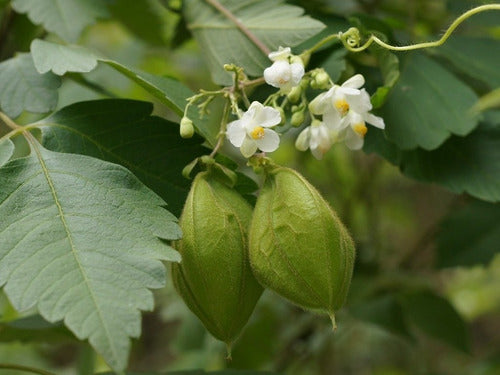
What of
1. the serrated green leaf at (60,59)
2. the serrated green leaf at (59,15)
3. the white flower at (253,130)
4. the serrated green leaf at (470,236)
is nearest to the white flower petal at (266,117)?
the white flower at (253,130)

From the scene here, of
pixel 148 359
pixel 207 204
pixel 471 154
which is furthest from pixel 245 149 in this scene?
pixel 148 359

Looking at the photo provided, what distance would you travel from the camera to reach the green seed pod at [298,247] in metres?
0.94

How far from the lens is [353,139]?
112 centimetres

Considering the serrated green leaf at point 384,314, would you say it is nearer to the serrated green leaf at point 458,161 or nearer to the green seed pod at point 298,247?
the serrated green leaf at point 458,161

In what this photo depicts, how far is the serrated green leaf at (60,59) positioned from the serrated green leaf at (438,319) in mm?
1130

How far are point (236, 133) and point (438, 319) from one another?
1.09 m

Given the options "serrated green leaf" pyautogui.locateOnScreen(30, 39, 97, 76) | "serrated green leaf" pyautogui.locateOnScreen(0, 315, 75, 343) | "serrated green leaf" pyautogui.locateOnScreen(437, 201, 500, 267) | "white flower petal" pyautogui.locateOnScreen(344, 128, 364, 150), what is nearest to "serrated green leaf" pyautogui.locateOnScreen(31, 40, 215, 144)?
"serrated green leaf" pyautogui.locateOnScreen(30, 39, 97, 76)

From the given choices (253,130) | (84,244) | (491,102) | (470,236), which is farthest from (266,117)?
(470,236)

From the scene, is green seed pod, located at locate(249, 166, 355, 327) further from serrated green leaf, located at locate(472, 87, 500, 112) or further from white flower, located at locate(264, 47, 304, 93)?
serrated green leaf, located at locate(472, 87, 500, 112)

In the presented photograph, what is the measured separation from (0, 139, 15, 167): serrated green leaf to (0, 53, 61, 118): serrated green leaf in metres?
0.13

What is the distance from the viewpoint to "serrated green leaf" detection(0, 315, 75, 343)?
53.9 inches

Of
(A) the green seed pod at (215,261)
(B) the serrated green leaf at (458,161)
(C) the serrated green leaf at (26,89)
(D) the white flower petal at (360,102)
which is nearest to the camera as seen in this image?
(A) the green seed pod at (215,261)

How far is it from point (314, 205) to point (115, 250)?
0.26 m

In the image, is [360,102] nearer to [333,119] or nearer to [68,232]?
[333,119]
